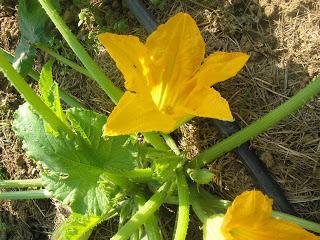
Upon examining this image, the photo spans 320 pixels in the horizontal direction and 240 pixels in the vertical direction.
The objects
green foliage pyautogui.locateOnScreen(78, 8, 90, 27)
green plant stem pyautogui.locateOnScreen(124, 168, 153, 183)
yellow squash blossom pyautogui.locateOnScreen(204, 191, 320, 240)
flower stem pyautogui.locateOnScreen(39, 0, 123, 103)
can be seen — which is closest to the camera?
yellow squash blossom pyautogui.locateOnScreen(204, 191, 320, 240)

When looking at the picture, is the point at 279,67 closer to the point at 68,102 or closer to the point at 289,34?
the point at 289,34

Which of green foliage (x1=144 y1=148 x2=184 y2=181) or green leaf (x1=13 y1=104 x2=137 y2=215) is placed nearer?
green leaf (x1=13 y1=104 x2=137 y2=215)

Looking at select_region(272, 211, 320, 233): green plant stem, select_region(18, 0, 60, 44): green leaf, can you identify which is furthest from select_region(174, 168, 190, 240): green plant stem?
select_region(18, 0, 60, 44): green leaf

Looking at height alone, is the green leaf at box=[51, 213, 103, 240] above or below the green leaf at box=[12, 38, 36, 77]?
below

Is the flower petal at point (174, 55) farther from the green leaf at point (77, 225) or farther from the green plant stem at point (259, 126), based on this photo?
the green leaf at point (77, 225)

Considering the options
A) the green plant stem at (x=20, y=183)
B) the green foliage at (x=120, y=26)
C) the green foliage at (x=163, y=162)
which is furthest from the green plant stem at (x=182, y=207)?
the green foliage at (x=120, y=26)

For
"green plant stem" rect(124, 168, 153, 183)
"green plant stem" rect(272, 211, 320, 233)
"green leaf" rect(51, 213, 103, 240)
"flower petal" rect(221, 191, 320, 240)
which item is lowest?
"green plant stem" rect(272, 211, 320, 233)

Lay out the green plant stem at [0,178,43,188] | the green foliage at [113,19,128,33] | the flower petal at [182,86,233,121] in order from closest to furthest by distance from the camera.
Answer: the flower petal at [182,86,233,121]
the green plant stem at [0,178,43,188]
the green foliage at [113,19,128,33]

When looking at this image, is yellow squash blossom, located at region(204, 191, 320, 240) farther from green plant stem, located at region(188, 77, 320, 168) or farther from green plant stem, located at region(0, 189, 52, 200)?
green plant stem, located at region(0, 189, 52, 200)

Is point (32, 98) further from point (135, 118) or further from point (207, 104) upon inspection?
point (207, 104)
